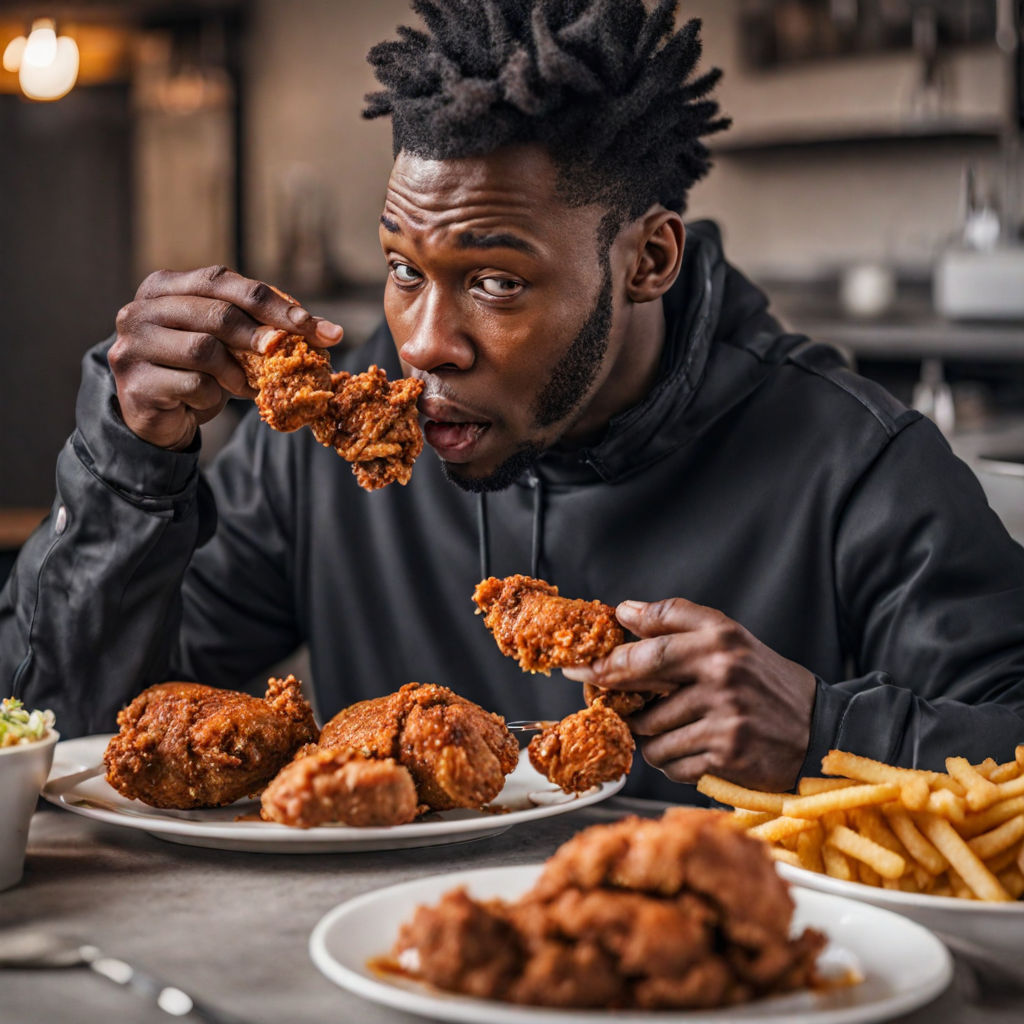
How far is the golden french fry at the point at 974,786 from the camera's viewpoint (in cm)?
113

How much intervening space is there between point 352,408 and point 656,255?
0.52m

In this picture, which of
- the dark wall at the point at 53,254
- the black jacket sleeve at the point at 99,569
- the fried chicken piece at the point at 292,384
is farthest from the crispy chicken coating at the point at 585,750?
the dark wall at the point at 53,254

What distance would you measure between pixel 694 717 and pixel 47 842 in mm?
618

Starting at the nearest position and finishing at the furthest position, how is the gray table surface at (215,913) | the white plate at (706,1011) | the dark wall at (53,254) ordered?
the white plate at (706,1011) < the gray table surface at (215,913) < the dark wall at (53,254)

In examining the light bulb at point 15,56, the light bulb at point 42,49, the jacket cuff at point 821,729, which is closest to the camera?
the jacket cuff at point 821,729

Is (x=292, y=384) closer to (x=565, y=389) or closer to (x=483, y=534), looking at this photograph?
(x=565, y=389)

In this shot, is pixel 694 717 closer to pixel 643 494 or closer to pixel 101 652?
pixel 643 494

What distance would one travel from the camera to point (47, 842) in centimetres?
128

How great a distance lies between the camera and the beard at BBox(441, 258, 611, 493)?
1.68 meters

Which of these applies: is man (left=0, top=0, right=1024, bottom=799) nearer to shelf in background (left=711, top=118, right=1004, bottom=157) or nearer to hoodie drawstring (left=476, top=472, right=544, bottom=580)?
hoodie drawstring (left=476, top=472, right=544, bottom=580)

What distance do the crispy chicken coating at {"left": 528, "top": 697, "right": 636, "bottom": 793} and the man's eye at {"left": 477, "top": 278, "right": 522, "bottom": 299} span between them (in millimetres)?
528

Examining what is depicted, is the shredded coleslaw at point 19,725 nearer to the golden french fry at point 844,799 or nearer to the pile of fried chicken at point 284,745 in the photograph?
the pile of fried chicken at point 284,745

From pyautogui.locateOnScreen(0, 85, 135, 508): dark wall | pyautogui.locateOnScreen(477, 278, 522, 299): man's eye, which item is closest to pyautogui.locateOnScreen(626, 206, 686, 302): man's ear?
pyautogui.locateOnScreen(477, 278, 522, 299): man's eye

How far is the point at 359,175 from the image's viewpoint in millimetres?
7375
